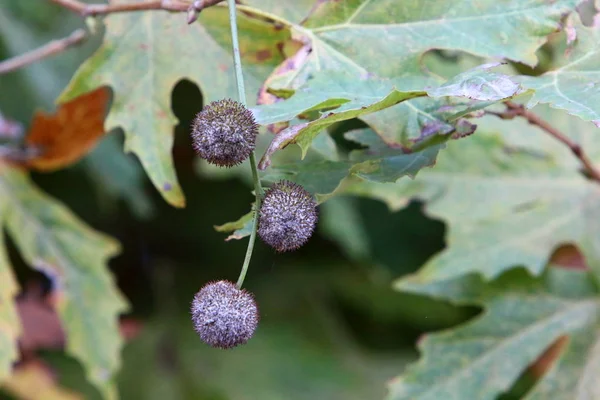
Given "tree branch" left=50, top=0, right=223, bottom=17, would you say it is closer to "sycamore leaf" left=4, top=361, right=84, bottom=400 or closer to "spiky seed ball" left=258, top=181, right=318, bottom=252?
"spiky seed ball" left=258, top=181, right=318, bottom=252

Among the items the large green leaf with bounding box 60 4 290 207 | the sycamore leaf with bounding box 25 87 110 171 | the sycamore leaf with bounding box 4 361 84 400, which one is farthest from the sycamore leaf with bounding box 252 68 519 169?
the sycamore leaf with bounding box 4 361 84 400

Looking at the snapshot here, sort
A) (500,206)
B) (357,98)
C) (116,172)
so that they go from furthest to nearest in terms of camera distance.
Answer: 1. (116,172)
2. (500,206)
3. (357,98)

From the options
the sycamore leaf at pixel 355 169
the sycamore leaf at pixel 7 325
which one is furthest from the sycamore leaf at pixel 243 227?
the sycamore leaf at pixel 7 325

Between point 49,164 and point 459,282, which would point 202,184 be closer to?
point 49,164

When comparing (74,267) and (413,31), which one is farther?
(74,267)

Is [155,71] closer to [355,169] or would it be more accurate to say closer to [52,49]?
[52,49]

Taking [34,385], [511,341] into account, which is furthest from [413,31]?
[34,385]
